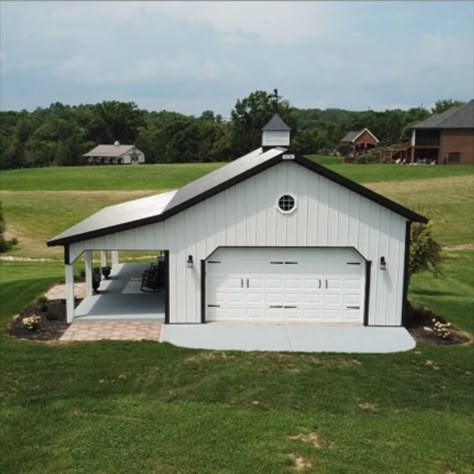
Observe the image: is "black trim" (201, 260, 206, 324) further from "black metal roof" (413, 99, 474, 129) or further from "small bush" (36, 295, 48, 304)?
"black metal roof" (413, 99, 474, 129)

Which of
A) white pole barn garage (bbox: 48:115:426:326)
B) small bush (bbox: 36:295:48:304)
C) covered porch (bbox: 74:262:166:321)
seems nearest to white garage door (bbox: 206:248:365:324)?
white pole barn garage (bbox: 48:115:426:326)

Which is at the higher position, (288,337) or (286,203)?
(286,203)

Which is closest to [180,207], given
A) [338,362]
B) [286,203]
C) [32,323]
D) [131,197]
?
[286,203]

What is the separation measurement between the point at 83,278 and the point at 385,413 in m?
14.0

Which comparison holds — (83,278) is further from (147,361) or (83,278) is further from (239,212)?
(147,361)

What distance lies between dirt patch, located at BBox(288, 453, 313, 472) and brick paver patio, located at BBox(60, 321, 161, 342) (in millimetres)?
6488

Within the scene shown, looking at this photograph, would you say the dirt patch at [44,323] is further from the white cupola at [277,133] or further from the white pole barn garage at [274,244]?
the white cupola at [277,133]

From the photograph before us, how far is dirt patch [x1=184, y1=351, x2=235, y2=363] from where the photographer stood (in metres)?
11.8

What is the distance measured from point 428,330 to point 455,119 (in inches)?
2140

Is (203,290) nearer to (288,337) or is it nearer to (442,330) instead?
(288,337)

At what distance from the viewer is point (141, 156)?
102875 mm

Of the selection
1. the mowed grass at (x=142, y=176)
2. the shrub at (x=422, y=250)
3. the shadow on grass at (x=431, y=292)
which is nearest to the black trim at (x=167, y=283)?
the shrub at (x=422, y=250)

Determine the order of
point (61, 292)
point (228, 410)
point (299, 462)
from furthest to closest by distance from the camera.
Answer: point (61, 292) → point (228, 410) → point (299, 462)

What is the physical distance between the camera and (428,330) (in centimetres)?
1465
